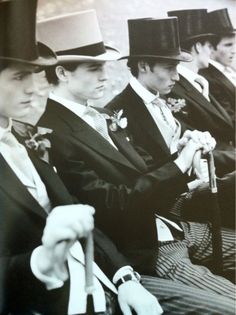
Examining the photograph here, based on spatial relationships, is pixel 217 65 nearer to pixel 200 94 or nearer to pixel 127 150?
pixel 200 94

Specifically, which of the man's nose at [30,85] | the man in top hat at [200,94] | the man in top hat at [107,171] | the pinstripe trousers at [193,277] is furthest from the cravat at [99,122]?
the pinstripe trousers at [193,277]

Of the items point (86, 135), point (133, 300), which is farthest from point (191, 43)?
point (133, 300)

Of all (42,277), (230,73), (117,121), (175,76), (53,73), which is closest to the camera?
(42,277)

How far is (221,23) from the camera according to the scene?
2568 mm

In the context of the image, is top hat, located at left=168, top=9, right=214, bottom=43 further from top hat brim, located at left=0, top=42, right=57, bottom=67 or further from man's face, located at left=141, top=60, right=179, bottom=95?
top hat brim, located at left=0, top=42, right=57, bottom=67

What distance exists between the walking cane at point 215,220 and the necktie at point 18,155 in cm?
73

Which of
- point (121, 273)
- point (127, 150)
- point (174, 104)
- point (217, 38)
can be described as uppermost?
point (217, 38)

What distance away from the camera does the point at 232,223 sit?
8.18ft

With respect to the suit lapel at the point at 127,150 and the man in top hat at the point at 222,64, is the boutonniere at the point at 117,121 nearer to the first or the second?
the suit lapel at the point at 127,150

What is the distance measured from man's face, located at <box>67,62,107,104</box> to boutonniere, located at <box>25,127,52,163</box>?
17 cm

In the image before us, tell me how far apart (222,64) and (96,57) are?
0.59 metres

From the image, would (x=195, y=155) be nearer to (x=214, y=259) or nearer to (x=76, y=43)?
(x=214, y=259)

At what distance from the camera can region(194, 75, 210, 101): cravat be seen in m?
2.55

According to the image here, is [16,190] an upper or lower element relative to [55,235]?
upper
